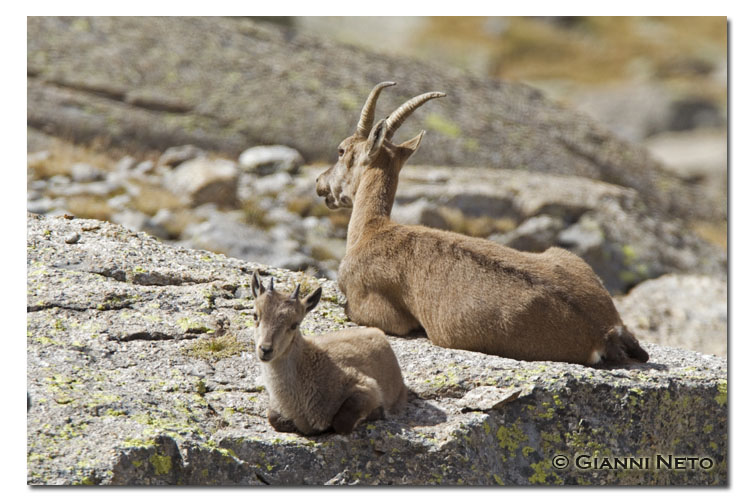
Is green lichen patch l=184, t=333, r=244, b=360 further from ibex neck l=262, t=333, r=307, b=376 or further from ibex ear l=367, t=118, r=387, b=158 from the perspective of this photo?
ibex ear l=367, t=118, r=387, b=158

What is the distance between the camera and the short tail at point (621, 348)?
8.49m

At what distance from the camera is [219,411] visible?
750 cm

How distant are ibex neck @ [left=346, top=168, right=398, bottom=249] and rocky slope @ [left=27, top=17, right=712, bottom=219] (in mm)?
8964

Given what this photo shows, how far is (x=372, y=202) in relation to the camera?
33.9 ft

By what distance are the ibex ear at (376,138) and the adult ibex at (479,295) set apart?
26 millimetres

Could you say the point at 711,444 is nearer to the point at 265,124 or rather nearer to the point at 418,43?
the point at 265,124

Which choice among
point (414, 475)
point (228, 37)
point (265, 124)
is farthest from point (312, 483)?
point (228, 37)

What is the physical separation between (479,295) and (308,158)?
11.5 metres

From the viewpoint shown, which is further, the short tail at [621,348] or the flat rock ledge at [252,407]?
the short tail at [621,348]

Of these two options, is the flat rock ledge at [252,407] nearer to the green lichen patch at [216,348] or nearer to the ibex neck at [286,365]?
the green lichen patch at [216,348]

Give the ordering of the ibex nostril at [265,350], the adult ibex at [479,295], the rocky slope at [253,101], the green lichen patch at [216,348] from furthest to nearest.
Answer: the rocky slope at [253,101]
the adult ibex at [479,295]
the green lichen patch at [216,348]
the ibex nostril at [265,350]

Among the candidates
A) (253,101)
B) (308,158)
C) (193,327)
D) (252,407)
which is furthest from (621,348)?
(253,101)

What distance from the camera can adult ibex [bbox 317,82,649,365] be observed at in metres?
8.45

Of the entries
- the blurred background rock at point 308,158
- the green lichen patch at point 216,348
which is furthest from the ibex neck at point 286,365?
the blurred background rock at point 308,158
